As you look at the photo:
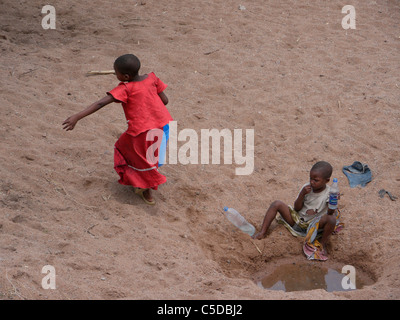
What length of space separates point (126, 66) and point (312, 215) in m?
2.04

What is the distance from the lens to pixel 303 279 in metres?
4.40

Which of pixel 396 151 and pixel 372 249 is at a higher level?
pixel 396 151

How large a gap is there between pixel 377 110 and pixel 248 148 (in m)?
1.66

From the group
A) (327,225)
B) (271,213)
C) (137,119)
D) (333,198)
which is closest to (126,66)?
(137,119)

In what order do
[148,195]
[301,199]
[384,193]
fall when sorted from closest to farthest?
[301,199] → [148,195] → [384,193]

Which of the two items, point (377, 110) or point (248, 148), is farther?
point (377, 110)

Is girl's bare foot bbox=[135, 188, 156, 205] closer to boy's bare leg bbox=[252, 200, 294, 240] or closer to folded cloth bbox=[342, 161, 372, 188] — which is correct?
boy's bare leg bbox=[252, 200, 294, 240]

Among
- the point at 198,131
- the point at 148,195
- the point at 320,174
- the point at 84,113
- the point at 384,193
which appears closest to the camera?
the point at 84,113

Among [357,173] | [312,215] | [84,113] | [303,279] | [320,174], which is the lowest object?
[303,279]

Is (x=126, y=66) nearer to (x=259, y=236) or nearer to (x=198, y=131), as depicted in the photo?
(x=198, y=131)

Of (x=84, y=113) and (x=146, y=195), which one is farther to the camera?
(x=146, y=195)

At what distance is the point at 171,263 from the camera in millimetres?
4070

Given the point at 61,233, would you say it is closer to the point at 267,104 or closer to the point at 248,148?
the point at 248,148
